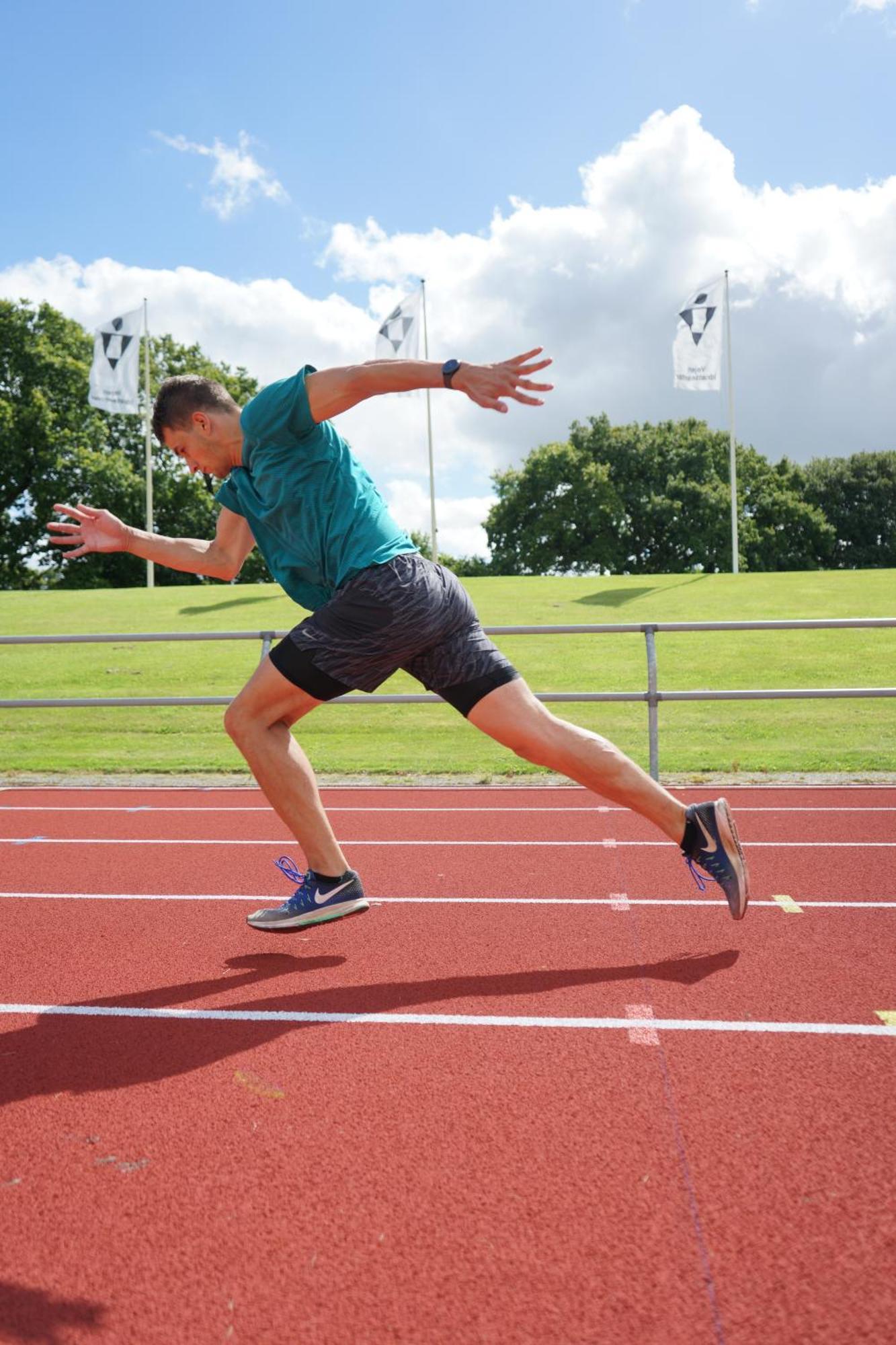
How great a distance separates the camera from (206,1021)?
3279mm

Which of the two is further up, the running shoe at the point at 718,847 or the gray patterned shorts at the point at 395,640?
the gray patterned shorts at the point at 395,640

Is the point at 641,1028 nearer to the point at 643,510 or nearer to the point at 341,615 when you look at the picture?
the point at 341,615

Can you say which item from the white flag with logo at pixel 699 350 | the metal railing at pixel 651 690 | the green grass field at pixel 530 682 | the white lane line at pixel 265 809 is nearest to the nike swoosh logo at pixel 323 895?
the white lane line at pixel 265 809

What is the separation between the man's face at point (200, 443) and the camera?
3.88 meters

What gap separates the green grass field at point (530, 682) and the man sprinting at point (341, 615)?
5.59 m

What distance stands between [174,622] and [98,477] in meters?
27.2

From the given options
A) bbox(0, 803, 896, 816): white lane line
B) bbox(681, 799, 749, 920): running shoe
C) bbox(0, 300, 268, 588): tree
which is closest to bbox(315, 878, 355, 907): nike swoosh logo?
bbox(681, 799, 749, 920): running shoe

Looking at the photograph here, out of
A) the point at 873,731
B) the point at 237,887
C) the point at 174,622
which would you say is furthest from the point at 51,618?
the point at 237,887

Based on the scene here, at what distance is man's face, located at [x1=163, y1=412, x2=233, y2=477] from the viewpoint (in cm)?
388

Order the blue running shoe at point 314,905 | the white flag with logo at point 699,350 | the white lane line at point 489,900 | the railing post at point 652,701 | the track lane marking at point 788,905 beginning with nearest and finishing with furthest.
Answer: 1. the blue running shoe at point 314,905
2. the track lane marking at point 788,905
3. the white lane line at point 489,900
4. the railing post at point 652,701
5. the white flag with logo at point 699,350

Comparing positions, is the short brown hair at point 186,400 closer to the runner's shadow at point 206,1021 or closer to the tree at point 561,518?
the runner's shadow at point 206,1021

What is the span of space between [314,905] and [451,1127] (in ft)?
5.24

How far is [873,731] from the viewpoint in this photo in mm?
11992

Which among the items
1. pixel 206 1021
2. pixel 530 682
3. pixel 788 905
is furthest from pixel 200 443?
pixel 530 682
